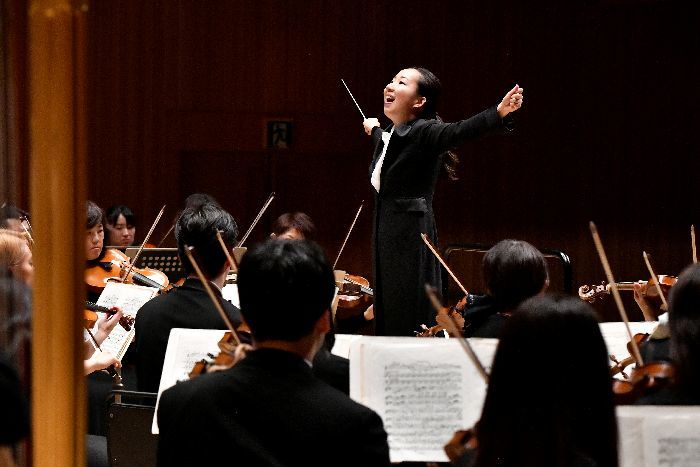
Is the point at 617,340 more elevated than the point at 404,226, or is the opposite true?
the point at 404,226

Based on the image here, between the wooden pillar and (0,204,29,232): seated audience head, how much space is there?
3 centimetres

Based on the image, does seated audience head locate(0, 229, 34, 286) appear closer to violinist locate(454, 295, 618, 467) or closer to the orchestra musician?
violinist locate(454, 295, 618, 467)

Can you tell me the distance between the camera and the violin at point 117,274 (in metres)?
4.26

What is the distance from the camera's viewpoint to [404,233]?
A: 3.89 metres

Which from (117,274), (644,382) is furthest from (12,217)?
(117,274)

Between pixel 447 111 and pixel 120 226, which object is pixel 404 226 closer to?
pixel 120 226

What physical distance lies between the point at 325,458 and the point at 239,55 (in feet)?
18.6

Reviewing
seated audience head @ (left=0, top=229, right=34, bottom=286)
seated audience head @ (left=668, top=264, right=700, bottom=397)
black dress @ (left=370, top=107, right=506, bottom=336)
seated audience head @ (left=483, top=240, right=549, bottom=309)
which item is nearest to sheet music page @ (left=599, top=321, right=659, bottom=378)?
seated audience head @ (left=483, top=240, right=549, bottom=309)

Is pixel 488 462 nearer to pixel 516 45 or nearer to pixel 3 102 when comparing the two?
pixel 3 102

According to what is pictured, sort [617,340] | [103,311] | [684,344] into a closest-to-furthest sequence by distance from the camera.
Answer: [684,344] → [617,340] → [103,311]

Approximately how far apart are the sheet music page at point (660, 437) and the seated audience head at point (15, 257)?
38.9 inches

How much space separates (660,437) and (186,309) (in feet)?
4.97

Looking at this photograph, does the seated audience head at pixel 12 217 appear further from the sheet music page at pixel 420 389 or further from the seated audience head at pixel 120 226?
the seated audience head at pixel 120 226

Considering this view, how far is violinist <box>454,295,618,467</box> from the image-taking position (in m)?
1.29
